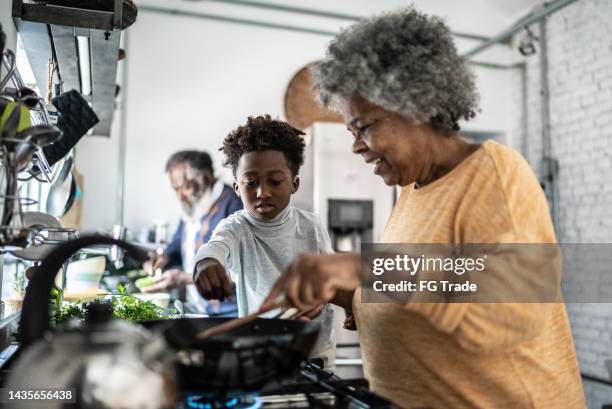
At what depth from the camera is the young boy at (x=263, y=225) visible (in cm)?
146

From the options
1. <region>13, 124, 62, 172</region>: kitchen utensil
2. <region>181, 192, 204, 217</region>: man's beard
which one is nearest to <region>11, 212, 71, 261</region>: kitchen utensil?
<region>13, 124, 62, 172</region>: kitchen utensil

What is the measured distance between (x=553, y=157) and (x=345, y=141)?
1.62m

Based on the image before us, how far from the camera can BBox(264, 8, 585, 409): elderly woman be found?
854 mm

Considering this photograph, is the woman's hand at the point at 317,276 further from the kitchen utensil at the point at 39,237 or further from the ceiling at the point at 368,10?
the ceiling at the point at 368,10

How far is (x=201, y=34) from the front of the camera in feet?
13.1

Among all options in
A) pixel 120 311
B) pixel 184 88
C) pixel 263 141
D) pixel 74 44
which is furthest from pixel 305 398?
pixel 184 88

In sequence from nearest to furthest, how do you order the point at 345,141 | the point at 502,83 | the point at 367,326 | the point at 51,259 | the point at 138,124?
the point at 51,259, the point at 367,326, the point at 345,141, the point at 138,124, the point at 502,83

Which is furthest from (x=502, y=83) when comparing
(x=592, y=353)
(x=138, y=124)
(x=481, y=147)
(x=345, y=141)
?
(x=481, y=147)

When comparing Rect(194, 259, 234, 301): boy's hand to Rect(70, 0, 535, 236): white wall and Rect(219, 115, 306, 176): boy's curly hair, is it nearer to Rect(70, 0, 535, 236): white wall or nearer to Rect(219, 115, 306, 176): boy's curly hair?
Rect(219, 115, 306, 176): boy's curly hair

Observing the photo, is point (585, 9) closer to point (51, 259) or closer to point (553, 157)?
point (553, 157)

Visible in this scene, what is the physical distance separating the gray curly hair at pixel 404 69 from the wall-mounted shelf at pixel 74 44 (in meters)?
0.48

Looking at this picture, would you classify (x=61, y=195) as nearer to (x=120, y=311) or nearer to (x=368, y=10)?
(x=120, y=311)

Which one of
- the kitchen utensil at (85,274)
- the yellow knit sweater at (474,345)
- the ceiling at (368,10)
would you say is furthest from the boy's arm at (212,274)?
the ceiling at (368,10)

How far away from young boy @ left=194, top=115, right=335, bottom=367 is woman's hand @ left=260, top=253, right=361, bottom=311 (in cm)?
72
